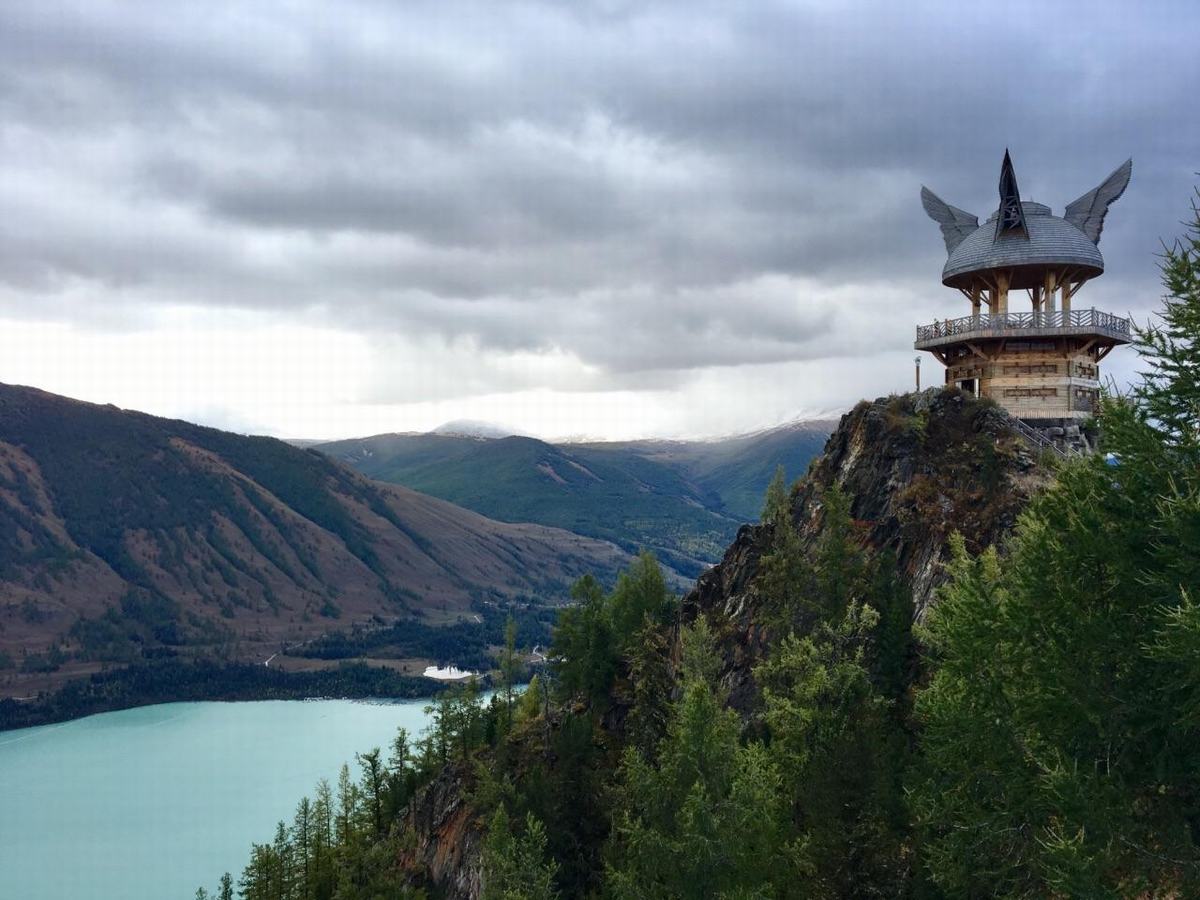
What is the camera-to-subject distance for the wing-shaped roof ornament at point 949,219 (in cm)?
6019

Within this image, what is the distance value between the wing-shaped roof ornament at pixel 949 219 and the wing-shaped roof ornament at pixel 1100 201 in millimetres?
5818

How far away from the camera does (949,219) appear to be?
6106cm

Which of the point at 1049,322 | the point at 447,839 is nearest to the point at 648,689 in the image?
the point at 447,839

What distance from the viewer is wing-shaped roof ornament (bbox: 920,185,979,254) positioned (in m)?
60.2

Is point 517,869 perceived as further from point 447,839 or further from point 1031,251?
point 1031,251

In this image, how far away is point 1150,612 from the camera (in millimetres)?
19234

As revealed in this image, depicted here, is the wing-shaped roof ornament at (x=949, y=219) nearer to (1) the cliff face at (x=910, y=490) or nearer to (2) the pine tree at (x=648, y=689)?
(1) the cliff face at (x=910, y=490)

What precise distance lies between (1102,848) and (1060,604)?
480cm

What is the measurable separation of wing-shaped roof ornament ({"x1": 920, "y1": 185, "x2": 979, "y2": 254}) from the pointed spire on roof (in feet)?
12.9

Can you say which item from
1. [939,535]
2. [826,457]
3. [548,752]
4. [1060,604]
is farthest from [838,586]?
[548,752]

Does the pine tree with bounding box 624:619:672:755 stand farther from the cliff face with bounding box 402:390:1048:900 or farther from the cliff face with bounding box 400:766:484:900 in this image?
the cliff face with bounding box 400:766:484:900

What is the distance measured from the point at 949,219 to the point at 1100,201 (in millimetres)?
8532

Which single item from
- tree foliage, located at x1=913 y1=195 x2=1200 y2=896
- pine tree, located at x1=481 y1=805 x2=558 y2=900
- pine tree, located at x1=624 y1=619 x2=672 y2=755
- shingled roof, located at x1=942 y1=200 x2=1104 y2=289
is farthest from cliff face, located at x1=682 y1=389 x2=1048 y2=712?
tree foliage, located at x1=913 y1=195 x2=1200 y2=896

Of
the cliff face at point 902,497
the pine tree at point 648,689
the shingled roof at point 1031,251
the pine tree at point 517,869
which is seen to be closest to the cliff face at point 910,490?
the cliff face at point 902,497
